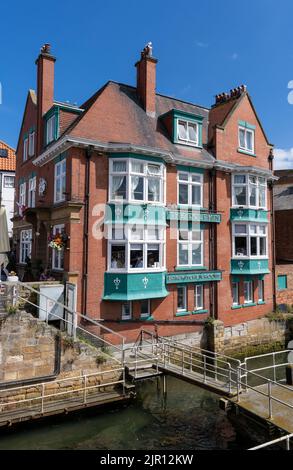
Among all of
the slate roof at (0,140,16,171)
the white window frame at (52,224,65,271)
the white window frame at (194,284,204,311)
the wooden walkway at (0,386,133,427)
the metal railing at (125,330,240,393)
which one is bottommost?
the wooden walkway at (0,386,133,427)

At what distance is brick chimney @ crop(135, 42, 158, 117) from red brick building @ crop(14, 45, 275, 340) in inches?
3.0

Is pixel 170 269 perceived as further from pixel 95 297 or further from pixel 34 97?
pixel 34 97

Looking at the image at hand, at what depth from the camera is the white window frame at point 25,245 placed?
2091cm

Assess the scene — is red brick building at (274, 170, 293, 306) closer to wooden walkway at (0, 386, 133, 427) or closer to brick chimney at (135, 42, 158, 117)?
brick chimney at (135, 42, 158, 117)

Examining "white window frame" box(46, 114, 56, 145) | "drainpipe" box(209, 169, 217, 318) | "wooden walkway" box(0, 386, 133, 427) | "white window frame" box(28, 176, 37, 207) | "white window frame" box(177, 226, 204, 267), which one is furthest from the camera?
"white window frame" box(28, 176, 37, 207)

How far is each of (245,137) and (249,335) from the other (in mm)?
12351

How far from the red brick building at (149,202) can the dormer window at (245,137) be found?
6 centimetres

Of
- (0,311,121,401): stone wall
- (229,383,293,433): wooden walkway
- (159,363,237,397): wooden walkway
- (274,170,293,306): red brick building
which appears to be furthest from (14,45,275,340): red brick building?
(229,383,293,433): wooden walkway

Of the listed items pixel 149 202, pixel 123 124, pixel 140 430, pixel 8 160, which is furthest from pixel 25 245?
pixel 8 160

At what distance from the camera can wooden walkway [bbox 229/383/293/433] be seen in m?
9.33

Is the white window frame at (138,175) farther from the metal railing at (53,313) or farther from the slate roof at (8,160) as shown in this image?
the slate roof at (8,160)

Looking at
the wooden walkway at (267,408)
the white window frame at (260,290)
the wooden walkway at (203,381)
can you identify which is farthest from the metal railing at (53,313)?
the white window frame at (260,290)

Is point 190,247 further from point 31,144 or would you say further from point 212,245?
point 31,144
